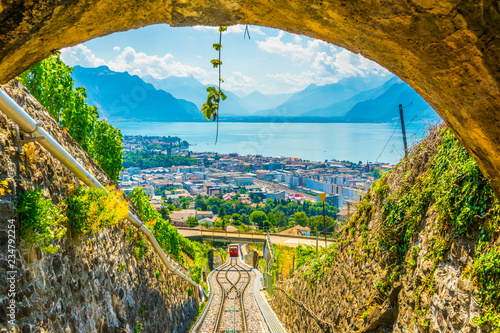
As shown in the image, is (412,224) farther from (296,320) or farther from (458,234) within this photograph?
(296,320)

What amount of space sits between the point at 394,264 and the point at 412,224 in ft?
2.18

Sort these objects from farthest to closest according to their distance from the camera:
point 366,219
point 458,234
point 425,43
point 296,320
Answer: point 296,320
point 366,219
point 458,234
point 425,43

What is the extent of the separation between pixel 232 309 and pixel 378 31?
1457 centimetres

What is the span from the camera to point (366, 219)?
6.62 meters

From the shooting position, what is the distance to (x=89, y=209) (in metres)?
4.57

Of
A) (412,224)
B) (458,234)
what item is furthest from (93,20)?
(412,224)

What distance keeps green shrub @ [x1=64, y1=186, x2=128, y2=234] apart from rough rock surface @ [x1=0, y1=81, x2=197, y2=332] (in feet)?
0.52

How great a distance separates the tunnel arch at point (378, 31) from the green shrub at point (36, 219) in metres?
1.98

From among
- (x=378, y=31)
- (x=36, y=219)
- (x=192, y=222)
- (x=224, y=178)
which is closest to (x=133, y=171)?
(x=224, y=178)

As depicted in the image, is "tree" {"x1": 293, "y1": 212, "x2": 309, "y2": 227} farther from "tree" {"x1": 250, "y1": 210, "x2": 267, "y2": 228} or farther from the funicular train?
the funicular train

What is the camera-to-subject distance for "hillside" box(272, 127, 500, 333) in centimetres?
333

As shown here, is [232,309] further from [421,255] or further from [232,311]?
[421,255]

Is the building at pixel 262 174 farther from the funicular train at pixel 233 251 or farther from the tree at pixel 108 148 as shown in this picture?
the tree at pixel 108 148

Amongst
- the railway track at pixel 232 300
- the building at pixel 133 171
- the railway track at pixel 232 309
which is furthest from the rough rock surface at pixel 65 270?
the building at pixel 133 171
